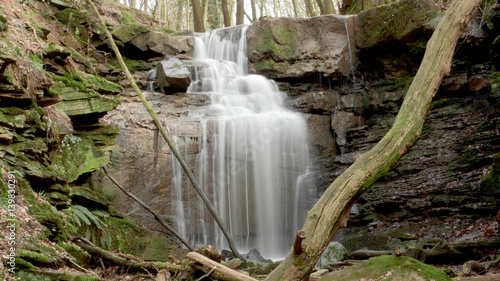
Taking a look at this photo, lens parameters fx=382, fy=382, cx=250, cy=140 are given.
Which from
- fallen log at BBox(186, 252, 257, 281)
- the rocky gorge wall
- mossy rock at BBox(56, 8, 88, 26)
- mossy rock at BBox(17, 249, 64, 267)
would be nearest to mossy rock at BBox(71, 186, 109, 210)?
the rocky gorge wall

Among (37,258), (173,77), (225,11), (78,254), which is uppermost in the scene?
(225,11)

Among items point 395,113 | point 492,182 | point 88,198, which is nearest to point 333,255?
point 492,182

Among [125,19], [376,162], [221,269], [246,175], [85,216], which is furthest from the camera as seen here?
[125,19]

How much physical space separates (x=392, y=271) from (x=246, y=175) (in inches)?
262

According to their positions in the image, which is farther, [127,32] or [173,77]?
[127,32]

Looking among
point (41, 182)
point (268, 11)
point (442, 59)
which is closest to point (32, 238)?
point (41, 182)

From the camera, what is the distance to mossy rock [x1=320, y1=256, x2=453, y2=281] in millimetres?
3580

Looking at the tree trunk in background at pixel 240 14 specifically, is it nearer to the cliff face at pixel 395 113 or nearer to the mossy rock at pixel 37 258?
the cliff face at pixel 395 113

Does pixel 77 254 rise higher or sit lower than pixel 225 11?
lower

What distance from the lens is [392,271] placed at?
3764 mm

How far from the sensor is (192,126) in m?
9.98

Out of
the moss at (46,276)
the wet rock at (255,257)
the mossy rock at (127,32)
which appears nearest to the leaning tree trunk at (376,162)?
the moss at (46,276)

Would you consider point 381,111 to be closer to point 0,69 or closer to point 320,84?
point 320,84

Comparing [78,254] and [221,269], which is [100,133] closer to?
[78,254]
